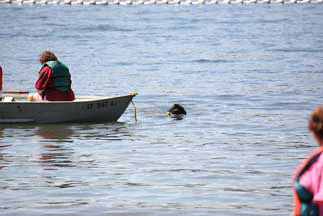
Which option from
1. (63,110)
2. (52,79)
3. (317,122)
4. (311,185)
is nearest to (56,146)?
(52,79)

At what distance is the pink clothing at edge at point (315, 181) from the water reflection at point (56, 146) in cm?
835

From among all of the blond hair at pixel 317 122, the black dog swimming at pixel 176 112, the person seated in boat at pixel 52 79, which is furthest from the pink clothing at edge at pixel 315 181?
the black dog swimming at pixel 176 112

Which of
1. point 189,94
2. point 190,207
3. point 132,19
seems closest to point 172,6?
point 132,19

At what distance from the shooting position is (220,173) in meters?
14.5

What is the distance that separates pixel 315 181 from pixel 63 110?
13.0m

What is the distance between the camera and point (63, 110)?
19.8 meters

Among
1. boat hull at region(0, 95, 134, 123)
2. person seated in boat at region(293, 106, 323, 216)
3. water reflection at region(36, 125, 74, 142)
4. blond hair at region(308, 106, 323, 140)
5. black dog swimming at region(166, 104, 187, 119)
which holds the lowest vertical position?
black dog swimming at region(166, 104, 187, 119)

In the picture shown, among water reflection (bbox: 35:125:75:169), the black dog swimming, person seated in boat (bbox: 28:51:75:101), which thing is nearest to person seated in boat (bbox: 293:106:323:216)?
water reflection (bbox: 35:125:75:169)

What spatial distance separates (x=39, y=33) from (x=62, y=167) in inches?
2015

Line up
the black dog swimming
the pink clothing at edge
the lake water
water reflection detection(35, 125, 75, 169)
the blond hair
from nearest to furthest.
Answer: the blond hair
the pink clothing at edge
the lake water
water reflection detection(35, 125, 75, 169)
the black dog swimming

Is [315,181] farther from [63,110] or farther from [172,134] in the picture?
[63,110]

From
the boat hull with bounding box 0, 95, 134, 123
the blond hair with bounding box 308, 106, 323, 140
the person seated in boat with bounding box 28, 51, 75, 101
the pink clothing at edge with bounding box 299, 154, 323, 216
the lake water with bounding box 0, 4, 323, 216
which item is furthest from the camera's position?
the boat hull with bounding box 0, 95, 134, 123

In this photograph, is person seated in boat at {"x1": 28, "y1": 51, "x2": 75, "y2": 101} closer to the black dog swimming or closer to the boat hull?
the boat hull

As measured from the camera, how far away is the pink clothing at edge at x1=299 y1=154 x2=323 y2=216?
7075 millimetres
